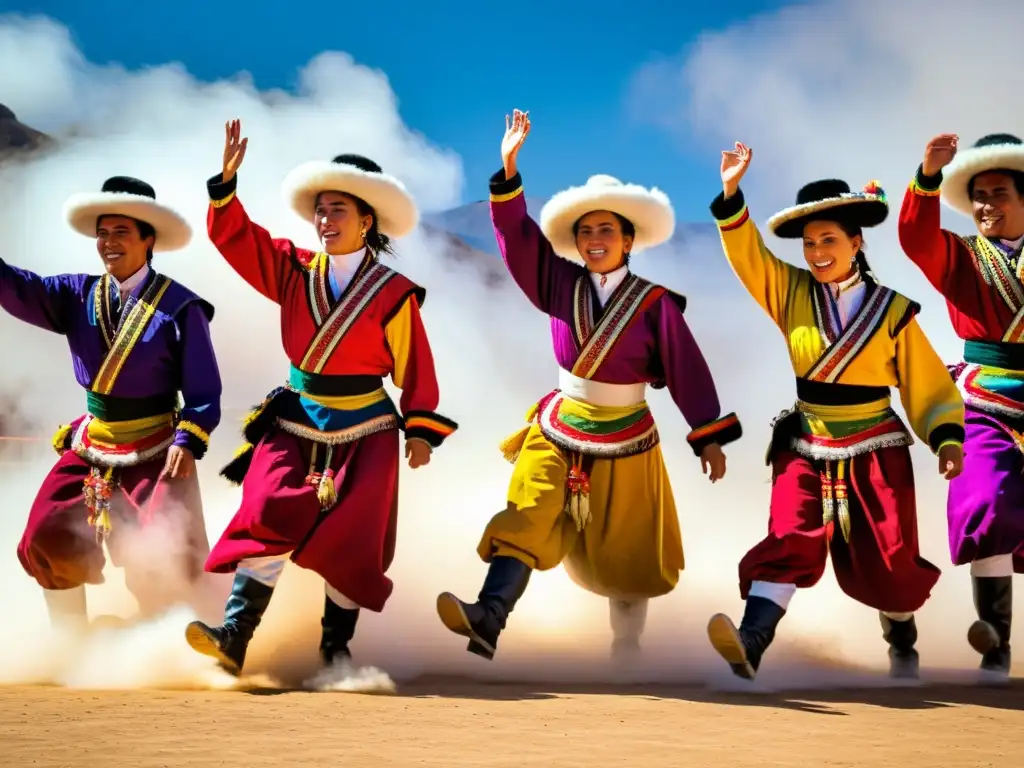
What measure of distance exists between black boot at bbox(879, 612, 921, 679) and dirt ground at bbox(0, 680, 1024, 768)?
0.29 m

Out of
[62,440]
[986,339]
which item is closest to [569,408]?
[986,339]

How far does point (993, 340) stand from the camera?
17.6 feet

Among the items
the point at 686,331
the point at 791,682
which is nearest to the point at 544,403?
the point at 686,331

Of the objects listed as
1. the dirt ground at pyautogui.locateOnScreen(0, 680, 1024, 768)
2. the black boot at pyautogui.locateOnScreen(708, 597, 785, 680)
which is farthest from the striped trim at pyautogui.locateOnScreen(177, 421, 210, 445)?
the black boot at pyautogui.locateOnScreen(708, 597, 785, 680)

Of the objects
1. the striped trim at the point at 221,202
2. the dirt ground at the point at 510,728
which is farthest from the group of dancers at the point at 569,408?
the dirt ground at the point at 510,728

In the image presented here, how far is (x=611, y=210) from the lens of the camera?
17.7 feet

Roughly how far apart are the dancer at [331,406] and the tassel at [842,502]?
1.41 meters

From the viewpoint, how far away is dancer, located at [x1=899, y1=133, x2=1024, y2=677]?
5.16 m

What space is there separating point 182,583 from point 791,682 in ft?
7.47

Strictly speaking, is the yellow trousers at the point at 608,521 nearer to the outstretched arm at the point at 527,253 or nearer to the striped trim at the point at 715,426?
the striped trim at the point at 715,426

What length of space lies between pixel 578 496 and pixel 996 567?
1.56 m

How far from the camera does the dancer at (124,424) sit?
5223 millimetres

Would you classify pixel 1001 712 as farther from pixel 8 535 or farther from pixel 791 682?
pixel 8 535

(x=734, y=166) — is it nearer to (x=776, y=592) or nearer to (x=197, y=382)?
(x=776, y=592)
